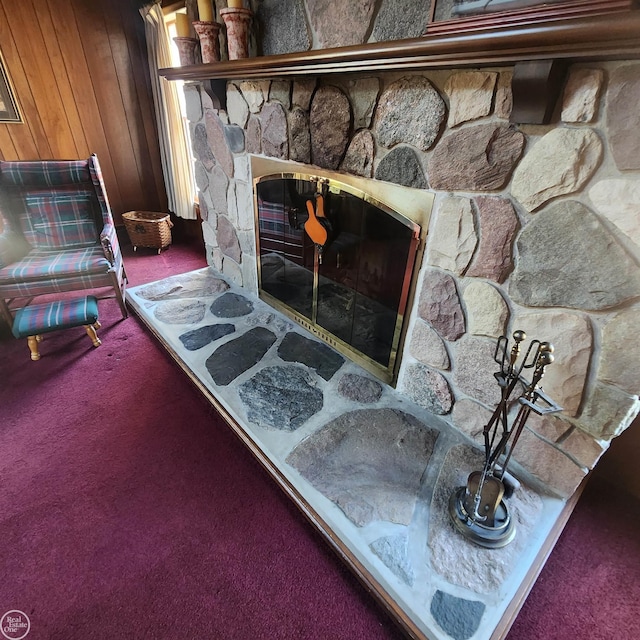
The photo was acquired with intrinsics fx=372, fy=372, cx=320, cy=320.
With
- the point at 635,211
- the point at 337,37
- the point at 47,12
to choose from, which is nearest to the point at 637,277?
the point at 635,211

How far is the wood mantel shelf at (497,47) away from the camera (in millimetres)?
699

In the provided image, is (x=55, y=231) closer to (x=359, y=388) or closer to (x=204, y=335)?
(x=204, y=335)

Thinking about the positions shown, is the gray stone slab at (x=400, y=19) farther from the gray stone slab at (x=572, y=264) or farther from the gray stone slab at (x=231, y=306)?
the gray stone slab at (x=231, y=306)

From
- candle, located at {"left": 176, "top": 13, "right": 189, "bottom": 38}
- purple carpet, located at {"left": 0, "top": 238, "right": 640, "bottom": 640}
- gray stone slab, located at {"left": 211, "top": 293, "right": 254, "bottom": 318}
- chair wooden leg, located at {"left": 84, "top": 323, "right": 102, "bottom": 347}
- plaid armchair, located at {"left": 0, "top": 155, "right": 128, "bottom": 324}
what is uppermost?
candle, located at {"left": 176, "top": 13, "right": 189, "bottom": 38}

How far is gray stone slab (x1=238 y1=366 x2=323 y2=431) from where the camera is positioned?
149cm

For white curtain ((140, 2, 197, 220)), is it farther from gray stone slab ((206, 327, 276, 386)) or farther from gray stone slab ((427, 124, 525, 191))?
gray stone slab ((427, 124, 525, 191))

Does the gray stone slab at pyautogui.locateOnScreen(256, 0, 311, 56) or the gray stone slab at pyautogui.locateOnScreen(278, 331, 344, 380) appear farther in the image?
the gray stone slab at pyautogui.locateOnScreen(278, 331, 344, 380)

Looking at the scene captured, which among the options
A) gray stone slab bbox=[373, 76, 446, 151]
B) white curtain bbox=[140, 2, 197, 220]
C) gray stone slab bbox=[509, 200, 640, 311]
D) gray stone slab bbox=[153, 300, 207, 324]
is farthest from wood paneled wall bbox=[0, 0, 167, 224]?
gray stone slab bbox=[509, 200, 640, 311]

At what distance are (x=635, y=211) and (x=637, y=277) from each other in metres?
0.16

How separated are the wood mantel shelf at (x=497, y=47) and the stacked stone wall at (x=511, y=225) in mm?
117

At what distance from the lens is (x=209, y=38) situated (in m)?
1.72

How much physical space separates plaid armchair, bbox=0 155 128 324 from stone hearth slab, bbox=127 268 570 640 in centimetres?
58

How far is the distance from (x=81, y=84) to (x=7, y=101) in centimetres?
52

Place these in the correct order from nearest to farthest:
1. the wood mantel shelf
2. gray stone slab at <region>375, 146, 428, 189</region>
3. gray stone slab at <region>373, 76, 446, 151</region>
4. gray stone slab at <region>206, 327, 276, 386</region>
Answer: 1. the wood mantel shelf
2. gray stone slab at <region>373, 76, 446, 151</region>
3. gray stone slab at <region>375, 146, 428, 189</region>
4. gray stone slab at <region>206, 327, 276, 386</region>
